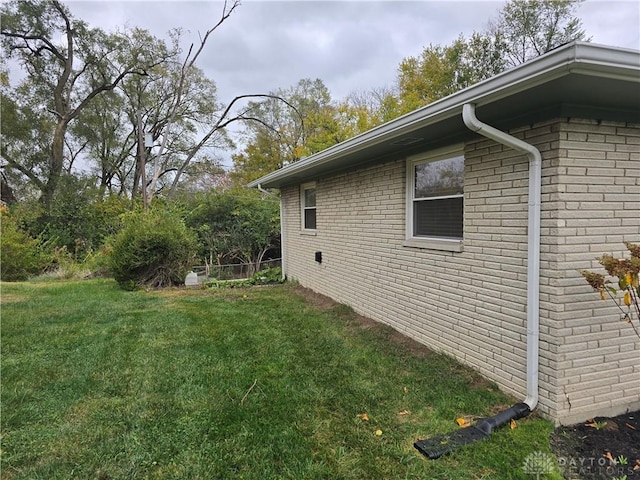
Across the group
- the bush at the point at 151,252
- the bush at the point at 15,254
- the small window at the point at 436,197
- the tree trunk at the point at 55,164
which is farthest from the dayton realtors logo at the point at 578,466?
the tree trunk at the point at 55,164

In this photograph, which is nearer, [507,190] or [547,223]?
[547,223]

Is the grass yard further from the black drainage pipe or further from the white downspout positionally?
the white downspout

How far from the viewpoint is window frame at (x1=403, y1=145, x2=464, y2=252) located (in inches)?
148

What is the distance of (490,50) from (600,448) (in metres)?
20.8

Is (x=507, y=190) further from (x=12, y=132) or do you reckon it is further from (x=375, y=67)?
(x=12, y=132)

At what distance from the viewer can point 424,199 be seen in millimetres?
4336

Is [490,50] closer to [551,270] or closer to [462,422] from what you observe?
[551,270]

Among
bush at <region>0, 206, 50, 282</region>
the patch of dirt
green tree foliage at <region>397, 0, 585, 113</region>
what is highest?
green tree foliage at <region>397, 0, 585, 113</region>

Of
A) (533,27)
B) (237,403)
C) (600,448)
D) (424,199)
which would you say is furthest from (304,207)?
(533,27)

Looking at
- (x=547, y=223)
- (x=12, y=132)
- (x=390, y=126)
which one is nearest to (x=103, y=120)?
(x=12, y=132)

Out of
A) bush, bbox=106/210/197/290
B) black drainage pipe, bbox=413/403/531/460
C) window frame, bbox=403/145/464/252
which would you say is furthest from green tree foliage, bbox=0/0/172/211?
black drainage pipe, bbox=413/403/531/460

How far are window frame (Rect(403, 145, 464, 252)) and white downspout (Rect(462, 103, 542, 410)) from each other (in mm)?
882

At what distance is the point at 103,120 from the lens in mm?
22453

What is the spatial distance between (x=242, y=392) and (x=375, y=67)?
881 inches
